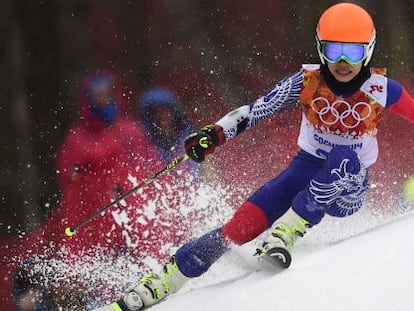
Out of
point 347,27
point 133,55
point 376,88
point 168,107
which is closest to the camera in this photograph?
point 347,27

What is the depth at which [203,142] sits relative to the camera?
2158 millimetres

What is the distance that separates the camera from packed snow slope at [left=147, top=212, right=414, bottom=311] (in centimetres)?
145

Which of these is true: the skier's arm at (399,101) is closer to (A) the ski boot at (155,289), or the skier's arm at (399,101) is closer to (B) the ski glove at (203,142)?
(B) the ski glove at (203,142)

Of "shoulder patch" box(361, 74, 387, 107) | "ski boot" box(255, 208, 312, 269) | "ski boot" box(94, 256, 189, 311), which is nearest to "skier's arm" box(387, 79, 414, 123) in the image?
"shoulder patch" box(361, 74, 387, 107)

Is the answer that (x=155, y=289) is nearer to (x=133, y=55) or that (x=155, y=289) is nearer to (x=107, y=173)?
(x=107, y=173)

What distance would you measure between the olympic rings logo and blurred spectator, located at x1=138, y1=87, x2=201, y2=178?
1.27 metres

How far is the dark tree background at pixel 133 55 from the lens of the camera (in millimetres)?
2889

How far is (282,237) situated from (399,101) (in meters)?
0.53

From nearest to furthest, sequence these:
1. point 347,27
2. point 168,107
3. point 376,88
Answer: point 347,27, point 376,88, point 168,107

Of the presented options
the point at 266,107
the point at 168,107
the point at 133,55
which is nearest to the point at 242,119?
the point at 266,107

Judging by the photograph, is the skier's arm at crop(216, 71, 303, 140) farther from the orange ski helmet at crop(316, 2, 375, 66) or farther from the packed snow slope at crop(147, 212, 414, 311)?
the packed snow slope at crop(147, 212, 414, 311)

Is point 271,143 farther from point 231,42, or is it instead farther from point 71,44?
point 71,44

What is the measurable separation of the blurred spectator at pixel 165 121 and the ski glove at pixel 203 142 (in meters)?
1.12

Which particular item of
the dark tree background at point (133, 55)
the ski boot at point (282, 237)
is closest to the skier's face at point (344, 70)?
the ski boot at point (282, 237)
